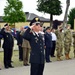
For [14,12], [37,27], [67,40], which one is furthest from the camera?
[14,12]

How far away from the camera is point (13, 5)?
197 ft

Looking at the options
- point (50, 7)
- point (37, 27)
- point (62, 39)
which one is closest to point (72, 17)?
point (50, 7)

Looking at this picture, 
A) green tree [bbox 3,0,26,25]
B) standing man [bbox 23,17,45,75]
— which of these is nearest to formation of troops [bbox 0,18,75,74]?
standing man [bbox 23,17,45,75]

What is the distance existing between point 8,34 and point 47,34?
9.10ft

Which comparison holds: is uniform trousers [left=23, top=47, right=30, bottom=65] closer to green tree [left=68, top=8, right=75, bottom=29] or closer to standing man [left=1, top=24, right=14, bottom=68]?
standing man [left=1, top=24, right=14, bottom=68]

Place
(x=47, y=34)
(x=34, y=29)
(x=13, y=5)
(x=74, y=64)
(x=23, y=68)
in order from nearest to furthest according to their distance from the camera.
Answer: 1. (x=34, y=29)
2. (x=23, y=68)
3. (x=74, y=64)
4. (x=47, y=34)
5. (x=13, y=5)

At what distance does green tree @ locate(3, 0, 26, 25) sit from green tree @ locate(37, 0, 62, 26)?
411cm

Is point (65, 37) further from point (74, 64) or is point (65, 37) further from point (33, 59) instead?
point (33, 59)

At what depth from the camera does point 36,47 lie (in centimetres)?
801

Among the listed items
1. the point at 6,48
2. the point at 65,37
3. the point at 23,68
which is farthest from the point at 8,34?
the point at 65,37

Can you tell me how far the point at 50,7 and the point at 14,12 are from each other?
7.01 meters

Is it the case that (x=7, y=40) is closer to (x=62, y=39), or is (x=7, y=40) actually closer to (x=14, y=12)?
(x=62, y=39)

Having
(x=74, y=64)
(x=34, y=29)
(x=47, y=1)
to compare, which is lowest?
(x=74, y=64)

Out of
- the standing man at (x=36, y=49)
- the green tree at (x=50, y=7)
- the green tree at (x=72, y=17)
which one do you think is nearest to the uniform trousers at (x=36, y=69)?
the standing man at (x=36, y=49)
